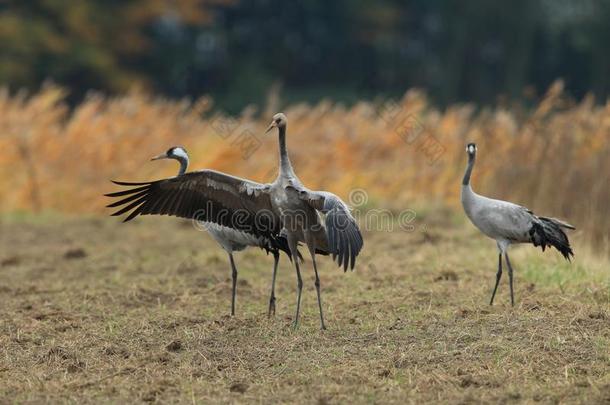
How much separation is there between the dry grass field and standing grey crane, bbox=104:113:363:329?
1.85 feet

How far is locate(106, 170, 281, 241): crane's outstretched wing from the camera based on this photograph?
24.6 ft

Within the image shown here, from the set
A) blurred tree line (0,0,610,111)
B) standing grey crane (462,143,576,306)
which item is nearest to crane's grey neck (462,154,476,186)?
standing grey crane (462,143,576,306)

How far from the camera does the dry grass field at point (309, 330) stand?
5.65 meters

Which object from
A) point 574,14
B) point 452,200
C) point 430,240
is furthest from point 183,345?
point 574,14

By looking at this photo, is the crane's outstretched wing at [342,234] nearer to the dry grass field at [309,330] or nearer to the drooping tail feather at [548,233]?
the dry grass field at [309,330]

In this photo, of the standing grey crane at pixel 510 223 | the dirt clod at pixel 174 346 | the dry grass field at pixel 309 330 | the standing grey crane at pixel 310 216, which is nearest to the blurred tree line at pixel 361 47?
the dry grass field at pixel 309 330

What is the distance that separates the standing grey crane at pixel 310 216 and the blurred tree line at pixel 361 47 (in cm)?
2605

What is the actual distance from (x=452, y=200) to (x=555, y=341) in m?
7.96

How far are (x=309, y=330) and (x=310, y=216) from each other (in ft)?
2.41

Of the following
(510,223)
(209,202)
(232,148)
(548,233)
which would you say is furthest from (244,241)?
(232,148)

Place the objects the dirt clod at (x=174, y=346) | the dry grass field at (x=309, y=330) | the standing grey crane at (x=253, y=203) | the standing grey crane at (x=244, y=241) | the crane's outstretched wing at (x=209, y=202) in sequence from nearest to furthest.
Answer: the dry grass field at (x=309, y=330), the dirt clod at (x=174, y=346), the standing grey crane at (x=253, y=203), the crane's outstretched wing at (x=209, y=202), the standing grey crane at (x=244, y=241)

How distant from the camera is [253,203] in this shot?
24.7 ft

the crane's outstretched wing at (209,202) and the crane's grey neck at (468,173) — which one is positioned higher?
the crane's grey neck at (468,173)

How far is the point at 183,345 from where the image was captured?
6688 mm
